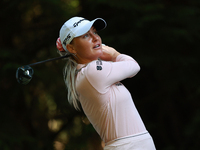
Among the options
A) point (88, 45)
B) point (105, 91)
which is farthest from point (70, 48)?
point (105, 91)

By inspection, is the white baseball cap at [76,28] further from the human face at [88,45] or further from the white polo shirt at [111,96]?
the white polo shirt at [111,96]

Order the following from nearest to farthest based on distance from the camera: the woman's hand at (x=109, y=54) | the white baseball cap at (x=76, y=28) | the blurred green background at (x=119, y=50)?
1. the white baseball cap at (x=76, y=28)
2. the woman's hand at (x=109, y=54)
3. the blurred green background at (x=119, y=50)

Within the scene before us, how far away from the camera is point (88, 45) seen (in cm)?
215

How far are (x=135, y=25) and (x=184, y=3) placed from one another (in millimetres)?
1064

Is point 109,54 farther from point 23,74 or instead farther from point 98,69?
point 23,74

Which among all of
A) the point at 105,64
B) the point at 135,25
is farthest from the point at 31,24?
the point at 105,64

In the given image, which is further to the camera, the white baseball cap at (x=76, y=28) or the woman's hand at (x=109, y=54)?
the woman's hand at (x=109, y=54)

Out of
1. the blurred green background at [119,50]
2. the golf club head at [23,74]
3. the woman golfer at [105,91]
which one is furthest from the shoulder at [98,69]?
the blurred green background at [119,50]

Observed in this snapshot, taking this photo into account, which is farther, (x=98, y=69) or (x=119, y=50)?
(x=119, y=50)

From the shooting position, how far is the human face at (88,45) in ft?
7.06

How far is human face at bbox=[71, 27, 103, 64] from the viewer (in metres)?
2.15

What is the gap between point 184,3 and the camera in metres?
5.18

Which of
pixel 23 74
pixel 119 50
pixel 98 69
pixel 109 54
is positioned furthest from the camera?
pixel 119 50

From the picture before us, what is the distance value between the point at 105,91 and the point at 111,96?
5 centimetres
